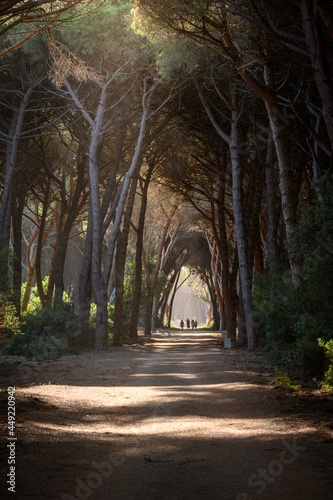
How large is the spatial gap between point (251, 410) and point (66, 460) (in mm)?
2889

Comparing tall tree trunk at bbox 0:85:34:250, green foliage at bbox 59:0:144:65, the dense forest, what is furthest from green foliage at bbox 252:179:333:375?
tall tree trunk at bbox 0:85:34:250

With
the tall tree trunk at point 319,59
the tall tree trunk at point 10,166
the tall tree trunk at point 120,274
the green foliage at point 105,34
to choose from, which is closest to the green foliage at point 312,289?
the tall tree trunk at point 319,59

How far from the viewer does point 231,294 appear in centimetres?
2072

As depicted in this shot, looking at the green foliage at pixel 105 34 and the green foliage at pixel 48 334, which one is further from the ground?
the green foliage at pixel 105 34

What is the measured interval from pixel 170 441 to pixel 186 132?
17818 mm

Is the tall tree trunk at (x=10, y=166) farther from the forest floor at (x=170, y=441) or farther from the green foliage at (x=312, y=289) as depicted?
the green foliage at (x=312, y=289)

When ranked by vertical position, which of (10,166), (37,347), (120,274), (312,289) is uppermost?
(10,166)

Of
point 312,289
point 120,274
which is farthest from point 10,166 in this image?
point 312,289

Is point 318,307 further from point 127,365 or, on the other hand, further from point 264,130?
point 264,130

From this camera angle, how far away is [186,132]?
2069 cm

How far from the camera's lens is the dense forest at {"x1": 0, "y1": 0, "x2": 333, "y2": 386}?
8398 mm

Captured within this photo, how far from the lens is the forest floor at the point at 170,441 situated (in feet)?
10.1

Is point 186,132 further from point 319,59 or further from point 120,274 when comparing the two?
point 319,59

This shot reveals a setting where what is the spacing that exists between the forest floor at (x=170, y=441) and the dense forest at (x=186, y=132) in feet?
5.78
